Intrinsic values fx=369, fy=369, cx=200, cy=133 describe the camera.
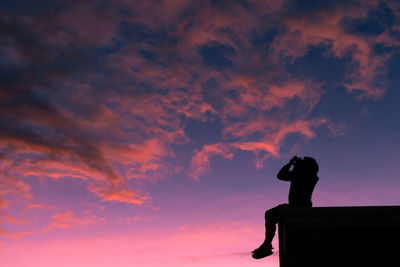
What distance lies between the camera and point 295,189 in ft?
25.3

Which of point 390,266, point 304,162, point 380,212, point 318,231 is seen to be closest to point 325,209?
point 318,231

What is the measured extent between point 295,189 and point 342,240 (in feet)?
6.23

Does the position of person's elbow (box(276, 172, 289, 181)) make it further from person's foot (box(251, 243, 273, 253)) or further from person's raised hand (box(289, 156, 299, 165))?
person's foot (box(251, 243, 273, 253))

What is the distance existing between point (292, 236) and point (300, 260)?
39 cm

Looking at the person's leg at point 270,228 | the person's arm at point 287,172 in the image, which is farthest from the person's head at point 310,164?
the person's leg at point 270,228

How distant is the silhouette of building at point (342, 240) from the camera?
5.84 m

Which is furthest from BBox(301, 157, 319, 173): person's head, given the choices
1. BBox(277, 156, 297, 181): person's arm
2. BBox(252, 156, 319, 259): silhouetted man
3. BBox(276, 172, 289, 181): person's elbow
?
BBox(276, 172, 289, 181): person's elbow

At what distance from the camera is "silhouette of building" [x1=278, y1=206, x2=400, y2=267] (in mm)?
5836

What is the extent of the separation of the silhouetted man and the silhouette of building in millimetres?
1542

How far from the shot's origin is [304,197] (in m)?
7.61

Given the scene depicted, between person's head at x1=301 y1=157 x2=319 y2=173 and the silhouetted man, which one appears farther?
person's head at x1=301 y1=157 x2=319 y2=173

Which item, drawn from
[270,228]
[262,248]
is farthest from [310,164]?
[262,248]

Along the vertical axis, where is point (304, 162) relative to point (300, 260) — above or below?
above

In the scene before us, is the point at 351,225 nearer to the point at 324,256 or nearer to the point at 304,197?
the point at 324,256
